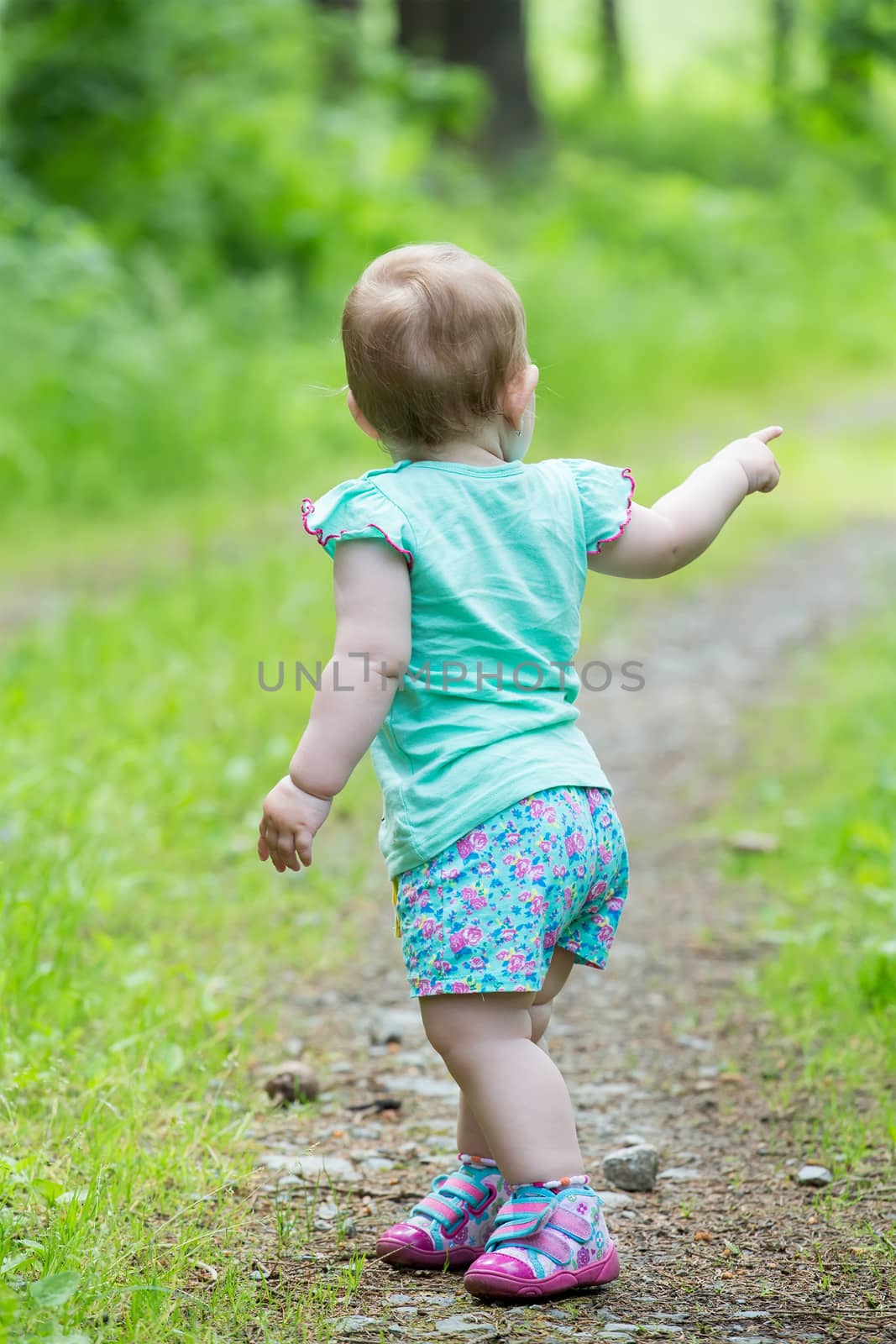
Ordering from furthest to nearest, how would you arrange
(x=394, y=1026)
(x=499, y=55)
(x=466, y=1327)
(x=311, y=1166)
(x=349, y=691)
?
1. (x=499, y=55)
2. (x=394, y=1026)
3. (x=311, y=1166)
4. (x=349, y=691)
5. (x=466, y=1327)

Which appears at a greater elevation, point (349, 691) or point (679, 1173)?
point (349, 691)

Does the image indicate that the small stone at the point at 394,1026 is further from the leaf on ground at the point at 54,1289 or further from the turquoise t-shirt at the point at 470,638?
the leaf on ground at the point at 54,1289

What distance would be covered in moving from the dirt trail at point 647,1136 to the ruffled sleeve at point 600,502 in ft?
3.52

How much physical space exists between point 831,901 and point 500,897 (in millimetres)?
1951

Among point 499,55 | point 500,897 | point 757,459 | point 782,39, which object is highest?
point 499,55

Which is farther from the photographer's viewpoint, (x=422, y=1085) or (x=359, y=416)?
(x=422, y=1085)

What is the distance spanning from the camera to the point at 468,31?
1630cm

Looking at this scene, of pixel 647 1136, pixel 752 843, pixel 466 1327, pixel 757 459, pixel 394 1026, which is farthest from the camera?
pixel 752 843

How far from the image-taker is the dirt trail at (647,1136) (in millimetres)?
2096

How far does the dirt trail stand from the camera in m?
2.10

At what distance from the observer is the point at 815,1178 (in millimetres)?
2578

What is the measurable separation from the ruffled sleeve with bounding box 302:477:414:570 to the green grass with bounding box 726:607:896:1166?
1.30m

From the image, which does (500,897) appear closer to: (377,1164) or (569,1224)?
(569,1224)

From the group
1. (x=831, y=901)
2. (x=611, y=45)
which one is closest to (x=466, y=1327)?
(x=831, y=901)
